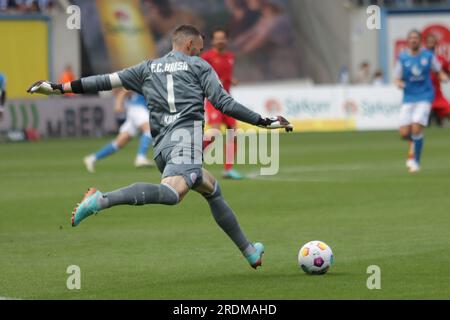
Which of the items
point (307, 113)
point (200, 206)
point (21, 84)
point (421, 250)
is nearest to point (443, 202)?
point (200, 206)

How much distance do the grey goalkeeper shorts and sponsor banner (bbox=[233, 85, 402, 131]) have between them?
1050 inches

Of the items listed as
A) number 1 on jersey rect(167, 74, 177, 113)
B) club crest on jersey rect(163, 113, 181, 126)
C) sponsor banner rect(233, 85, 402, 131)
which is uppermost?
sponsor banner rect(233, 85, 402, 131)

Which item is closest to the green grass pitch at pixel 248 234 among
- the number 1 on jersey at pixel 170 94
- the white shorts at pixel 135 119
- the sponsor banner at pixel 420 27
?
the white shorts at pixel 135 119

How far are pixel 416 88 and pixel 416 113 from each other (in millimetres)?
460

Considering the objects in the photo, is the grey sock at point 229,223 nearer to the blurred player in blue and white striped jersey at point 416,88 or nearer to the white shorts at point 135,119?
the blurred player in blue and white striped jersey at point 416,88

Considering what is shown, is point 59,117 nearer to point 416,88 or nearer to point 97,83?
point 416,88

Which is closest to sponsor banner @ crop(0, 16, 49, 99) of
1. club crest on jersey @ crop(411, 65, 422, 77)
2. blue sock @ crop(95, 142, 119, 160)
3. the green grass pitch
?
blue sock @ crop(95, 142, 119, 160)

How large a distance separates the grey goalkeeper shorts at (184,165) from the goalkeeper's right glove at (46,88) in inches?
41.2

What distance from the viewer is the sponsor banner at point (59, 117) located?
3531 cm

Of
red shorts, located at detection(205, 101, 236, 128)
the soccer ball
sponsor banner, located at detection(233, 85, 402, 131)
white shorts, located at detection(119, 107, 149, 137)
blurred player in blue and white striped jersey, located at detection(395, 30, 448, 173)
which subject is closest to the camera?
the soccer ball

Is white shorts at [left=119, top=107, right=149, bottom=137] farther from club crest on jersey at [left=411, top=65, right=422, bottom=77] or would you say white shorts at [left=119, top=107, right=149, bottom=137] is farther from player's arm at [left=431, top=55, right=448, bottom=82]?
player's arm at [left=431, top=55, right=448, bottom=82]

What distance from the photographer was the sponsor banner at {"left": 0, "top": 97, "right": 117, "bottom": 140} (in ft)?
116

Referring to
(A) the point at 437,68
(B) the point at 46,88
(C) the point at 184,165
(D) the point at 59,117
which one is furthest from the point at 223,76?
(D) the point at 59,117

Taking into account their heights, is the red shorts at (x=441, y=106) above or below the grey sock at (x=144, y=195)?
above
